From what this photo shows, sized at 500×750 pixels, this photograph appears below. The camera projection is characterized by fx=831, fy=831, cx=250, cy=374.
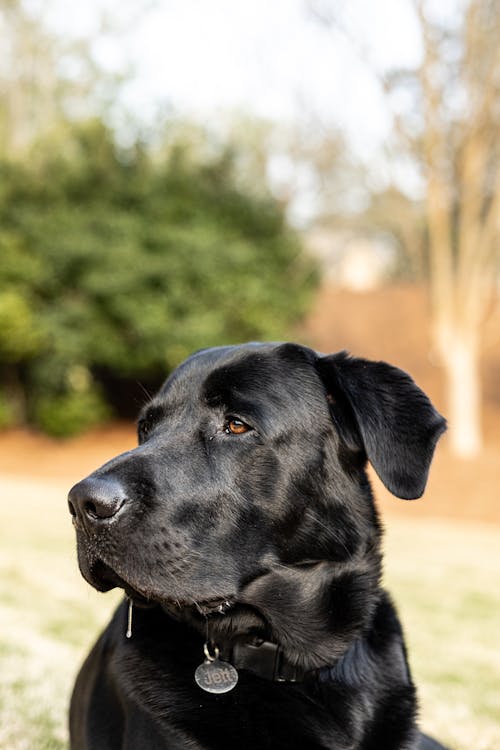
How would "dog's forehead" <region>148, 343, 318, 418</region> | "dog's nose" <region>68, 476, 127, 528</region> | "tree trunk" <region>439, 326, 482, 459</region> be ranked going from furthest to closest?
"tree trunk" <region>439, 326, 482, 459</region> < "dog's forehead" <region>148, 343, 318, 418</region> < "dog's nose" <region>68, 476, 127, 528</region>

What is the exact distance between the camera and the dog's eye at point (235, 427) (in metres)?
2.55

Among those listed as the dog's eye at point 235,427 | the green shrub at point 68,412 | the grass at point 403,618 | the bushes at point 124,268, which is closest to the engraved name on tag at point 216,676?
the dog's eye at point 235,427

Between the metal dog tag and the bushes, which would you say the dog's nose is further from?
the bushes

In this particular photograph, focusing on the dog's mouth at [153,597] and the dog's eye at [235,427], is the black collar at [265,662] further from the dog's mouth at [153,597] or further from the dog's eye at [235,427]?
the dog's eye at [235,427]

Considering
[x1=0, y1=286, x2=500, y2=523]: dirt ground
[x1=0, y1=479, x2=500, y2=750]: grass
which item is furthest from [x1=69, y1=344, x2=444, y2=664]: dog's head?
[x1=0, y1=286, x2=500, y2=523]: dirt ground

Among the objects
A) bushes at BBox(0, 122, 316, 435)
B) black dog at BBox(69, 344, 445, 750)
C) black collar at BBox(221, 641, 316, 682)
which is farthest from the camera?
bushes at BBox(0, 122, 316, 435)

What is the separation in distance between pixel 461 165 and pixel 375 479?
5.56 m

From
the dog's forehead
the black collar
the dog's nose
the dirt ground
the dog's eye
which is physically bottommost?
the dirt ground

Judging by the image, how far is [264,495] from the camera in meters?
2.48

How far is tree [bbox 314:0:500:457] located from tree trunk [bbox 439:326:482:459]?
2 centimetres

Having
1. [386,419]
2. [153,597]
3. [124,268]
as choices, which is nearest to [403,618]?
[386,419]

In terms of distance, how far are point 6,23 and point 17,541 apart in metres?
17.6

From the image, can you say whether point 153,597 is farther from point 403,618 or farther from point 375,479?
point 375,479

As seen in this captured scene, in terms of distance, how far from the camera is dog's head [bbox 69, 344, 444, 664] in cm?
230
